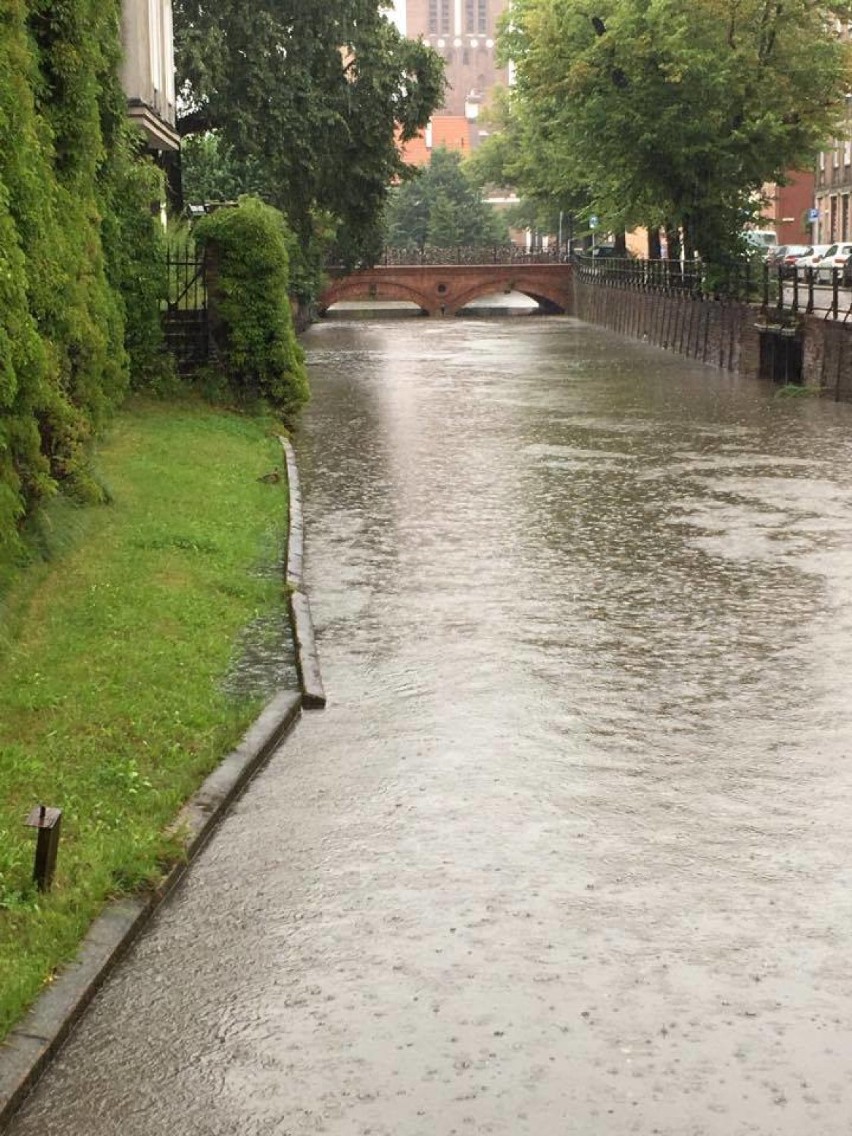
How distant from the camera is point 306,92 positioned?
36250mm

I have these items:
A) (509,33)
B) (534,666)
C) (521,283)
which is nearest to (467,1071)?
(534,666)

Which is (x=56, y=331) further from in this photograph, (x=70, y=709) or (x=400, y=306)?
(x=400, y=306)

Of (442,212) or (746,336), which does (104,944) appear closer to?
(746,336)

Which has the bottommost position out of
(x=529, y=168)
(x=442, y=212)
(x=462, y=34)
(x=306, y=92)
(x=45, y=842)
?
(x=45, y=842)

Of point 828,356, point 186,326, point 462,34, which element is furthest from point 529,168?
point 462,34

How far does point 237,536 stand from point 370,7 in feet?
89.3

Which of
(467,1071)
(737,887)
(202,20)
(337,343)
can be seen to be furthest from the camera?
(337,343)

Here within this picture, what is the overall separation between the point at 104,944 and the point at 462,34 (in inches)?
7792

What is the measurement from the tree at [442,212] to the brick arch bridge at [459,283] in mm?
29660

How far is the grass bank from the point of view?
241 inches

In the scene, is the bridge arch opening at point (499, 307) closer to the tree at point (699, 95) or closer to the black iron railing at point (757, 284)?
the black iron railing at point (757, 284)

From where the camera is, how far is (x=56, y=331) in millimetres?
12875

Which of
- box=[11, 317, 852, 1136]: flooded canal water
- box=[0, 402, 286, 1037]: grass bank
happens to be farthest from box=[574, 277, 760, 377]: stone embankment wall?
box=[0, 402, 286, 1037]: grass bank

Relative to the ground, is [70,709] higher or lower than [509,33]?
lower
